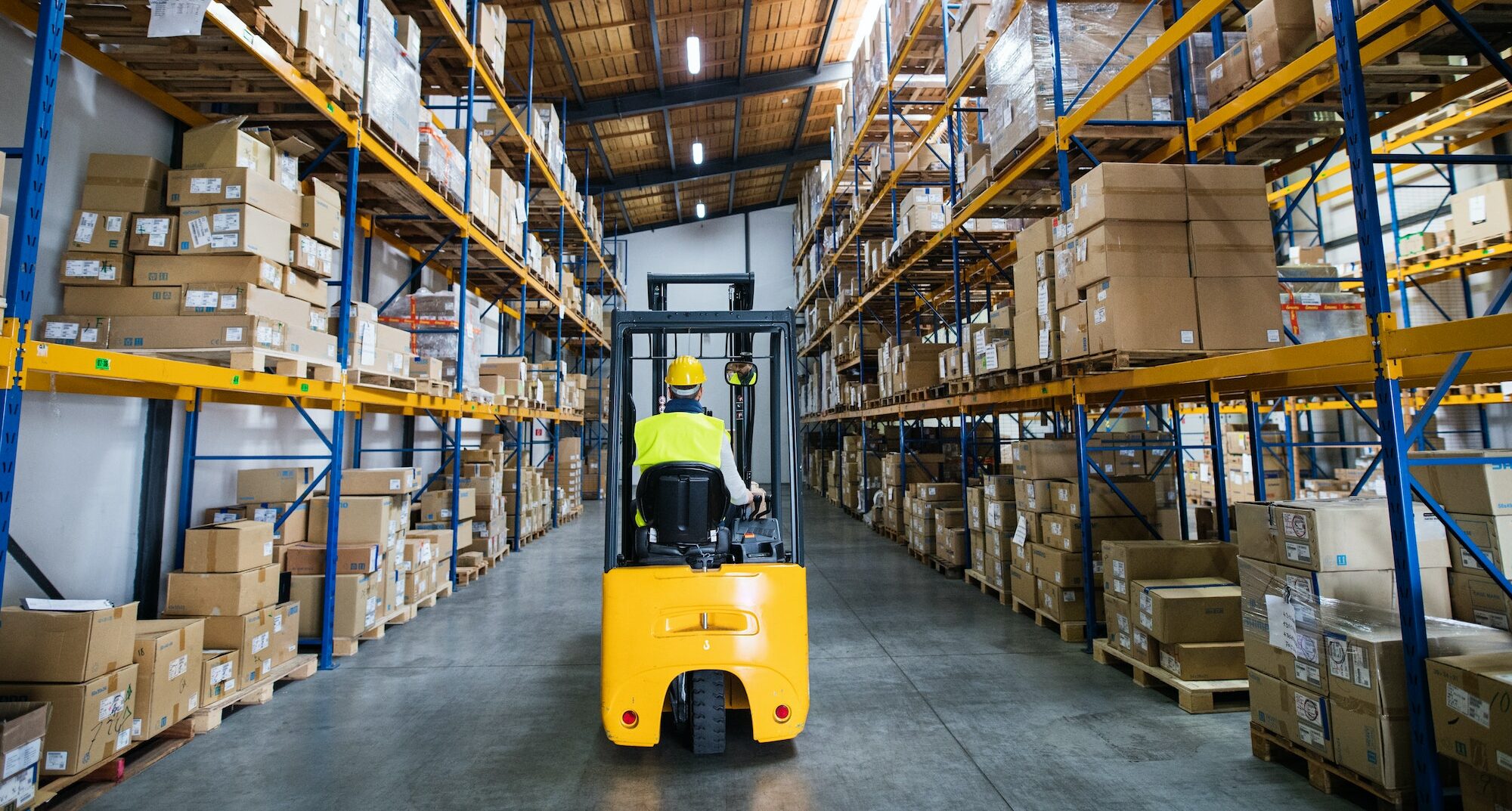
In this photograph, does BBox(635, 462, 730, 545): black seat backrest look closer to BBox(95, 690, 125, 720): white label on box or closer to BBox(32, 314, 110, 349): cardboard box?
BBox(95, 690, 125, 720): white label on box

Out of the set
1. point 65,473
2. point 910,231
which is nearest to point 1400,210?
point 910,231

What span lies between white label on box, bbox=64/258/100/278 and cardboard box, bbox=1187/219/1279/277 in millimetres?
6343

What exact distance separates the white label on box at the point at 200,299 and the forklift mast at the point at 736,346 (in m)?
2.46

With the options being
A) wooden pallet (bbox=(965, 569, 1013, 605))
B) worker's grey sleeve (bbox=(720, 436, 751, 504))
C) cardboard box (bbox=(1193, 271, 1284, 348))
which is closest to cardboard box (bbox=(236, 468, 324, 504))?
worker's grey sleeve (bbox=(720, 436, 751, 504))

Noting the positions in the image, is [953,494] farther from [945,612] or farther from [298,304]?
[298,304]

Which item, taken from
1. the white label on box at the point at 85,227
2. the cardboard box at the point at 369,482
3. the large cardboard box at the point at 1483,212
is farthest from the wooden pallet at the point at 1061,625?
the large cardboard box at the point at 1483,212

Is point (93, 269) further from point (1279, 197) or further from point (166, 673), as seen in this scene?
point (1279, 197)

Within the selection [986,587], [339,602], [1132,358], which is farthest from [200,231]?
[986,587]

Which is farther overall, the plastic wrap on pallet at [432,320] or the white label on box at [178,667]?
the plastic wrap on pallet at [432,320]

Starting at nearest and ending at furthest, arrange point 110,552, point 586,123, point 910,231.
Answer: point 110,552
point 910,231
point 586,123

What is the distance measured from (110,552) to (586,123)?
439 inches

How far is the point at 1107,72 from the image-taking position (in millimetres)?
5098

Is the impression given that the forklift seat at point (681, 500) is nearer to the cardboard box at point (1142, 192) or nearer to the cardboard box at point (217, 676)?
the cardboard box at point (217, 676)

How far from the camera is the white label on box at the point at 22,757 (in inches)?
96.3
